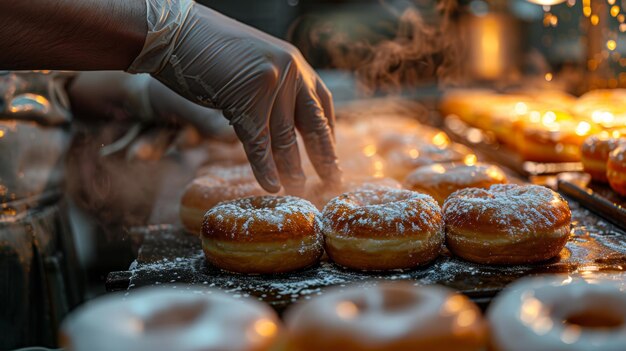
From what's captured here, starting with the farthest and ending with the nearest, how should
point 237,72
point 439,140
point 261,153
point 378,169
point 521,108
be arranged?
point 521,108 < point 439,140 < point 378,169 < point 261,153 < point 237,72

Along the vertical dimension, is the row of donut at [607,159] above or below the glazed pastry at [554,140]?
above

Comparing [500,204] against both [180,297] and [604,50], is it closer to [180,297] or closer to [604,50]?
[180,297]

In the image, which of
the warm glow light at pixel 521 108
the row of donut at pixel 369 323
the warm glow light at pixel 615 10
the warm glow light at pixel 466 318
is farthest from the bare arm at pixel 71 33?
the warm glow light at pixel 521 108

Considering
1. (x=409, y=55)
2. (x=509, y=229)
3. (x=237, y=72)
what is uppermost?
(x=237, y=72)

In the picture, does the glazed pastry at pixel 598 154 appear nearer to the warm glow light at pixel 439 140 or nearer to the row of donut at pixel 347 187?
the row of donut at pixel 347 187

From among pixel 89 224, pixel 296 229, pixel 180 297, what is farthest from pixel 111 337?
pixel 89 224

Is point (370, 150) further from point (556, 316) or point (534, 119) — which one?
point (556, 316)

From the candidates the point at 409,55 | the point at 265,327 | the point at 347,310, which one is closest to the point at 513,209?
the point at 347,310
